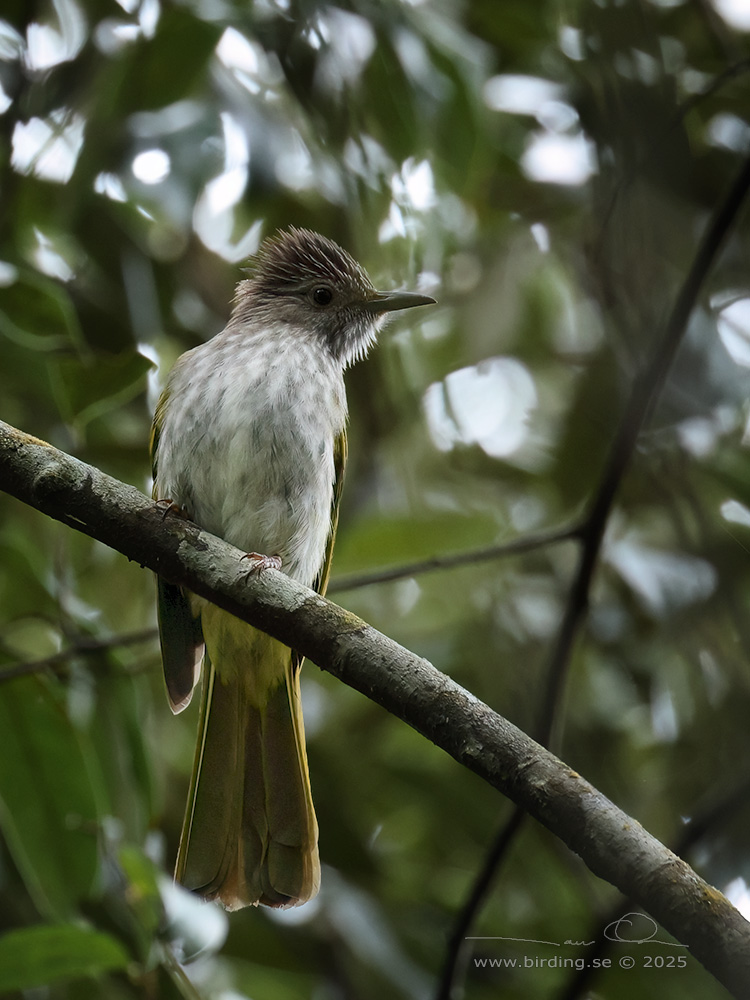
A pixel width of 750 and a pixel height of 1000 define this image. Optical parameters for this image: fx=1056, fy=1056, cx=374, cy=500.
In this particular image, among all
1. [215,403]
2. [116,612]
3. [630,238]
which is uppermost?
[630,238]

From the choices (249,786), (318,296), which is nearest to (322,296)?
(318,296)

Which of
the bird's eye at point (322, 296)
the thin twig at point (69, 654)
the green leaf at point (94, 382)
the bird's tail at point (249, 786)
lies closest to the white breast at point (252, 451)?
the green leaf at point (94, 382)

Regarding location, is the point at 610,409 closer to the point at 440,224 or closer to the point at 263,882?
the point at 440,224

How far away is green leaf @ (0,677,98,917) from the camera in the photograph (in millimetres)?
2859

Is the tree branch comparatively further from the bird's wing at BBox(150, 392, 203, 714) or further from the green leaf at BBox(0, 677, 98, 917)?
the green leaf at BBox(0, 677, 98, 917)

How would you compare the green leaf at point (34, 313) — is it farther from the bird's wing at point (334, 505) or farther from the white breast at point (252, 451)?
the bird's wing at point (334, 505)

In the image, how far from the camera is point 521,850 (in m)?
4.11

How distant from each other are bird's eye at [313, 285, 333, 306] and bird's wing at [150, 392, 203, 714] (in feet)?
4.00

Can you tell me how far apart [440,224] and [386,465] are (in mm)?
1125

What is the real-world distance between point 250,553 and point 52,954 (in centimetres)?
108

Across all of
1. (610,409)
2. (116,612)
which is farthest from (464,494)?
(116,612)

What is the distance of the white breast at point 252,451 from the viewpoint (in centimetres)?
299

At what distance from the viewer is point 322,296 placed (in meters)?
3.69

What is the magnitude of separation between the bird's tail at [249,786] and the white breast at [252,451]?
0.97ft
